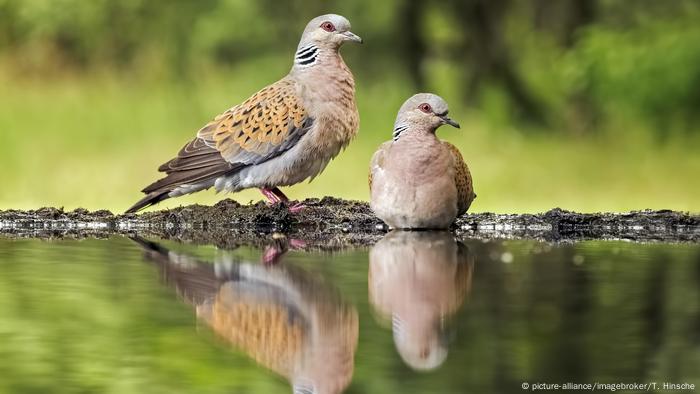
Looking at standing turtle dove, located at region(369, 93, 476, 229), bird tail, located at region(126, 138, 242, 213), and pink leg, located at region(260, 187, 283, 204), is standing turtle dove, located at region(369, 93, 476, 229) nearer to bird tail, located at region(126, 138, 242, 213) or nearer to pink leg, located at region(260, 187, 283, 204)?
pink leg, located at region(260, 187, 283, 204)

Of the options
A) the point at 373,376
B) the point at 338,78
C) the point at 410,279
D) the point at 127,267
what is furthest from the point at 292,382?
the point at 338,78

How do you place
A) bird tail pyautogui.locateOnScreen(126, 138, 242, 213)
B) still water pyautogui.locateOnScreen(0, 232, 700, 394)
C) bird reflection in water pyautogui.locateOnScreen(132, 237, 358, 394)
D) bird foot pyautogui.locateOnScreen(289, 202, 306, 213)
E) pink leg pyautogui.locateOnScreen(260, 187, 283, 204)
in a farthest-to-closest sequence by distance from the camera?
pink leg pyautogui.locateOnScreen(260, 187, 283, 204) → bird tail pyautogui.locateOnScreen(126, 138, 242, 213) → bird foot pyautogui.locateOnScreen(289, 202, 306, 213) → bird reflection in water pyautogui.locateOnScreen(132, 237, 358, 394) → still water pyautogui.locateOnScreen(0, 232, 700, 394)

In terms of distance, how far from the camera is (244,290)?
4.65 meters

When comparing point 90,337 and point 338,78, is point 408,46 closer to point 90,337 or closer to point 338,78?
point 338,78

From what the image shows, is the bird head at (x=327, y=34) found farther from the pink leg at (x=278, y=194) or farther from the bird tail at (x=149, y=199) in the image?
the bird tail at (x=149, y=199)

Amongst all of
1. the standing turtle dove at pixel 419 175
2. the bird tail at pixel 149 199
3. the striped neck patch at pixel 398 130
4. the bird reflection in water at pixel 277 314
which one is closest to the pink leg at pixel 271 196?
the bird tail at pixel 149 199

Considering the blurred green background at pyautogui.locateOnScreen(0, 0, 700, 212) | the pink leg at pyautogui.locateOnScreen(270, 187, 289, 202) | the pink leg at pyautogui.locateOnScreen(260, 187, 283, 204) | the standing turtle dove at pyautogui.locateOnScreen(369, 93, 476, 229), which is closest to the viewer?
the standing turtle dove at pyautogui.locateOnScreen(369, 93, 476, 229)

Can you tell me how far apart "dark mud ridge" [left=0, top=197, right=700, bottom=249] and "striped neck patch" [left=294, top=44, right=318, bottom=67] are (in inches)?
33.1

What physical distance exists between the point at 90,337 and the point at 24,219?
11.9ft

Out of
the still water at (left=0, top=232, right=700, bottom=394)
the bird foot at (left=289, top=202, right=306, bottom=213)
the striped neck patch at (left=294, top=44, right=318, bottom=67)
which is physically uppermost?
the striped neck patch at (left=294, top=44, right=318, bottom=67)

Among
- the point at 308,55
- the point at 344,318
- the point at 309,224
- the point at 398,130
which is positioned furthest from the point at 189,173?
the point at 344,318

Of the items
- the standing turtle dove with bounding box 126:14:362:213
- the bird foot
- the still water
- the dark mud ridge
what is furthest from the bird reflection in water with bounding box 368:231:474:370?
the standing turtle dove with bounding box 126:14:362:213

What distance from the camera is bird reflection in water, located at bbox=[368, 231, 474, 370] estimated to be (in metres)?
3.69

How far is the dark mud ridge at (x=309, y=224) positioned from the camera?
6730 mm
